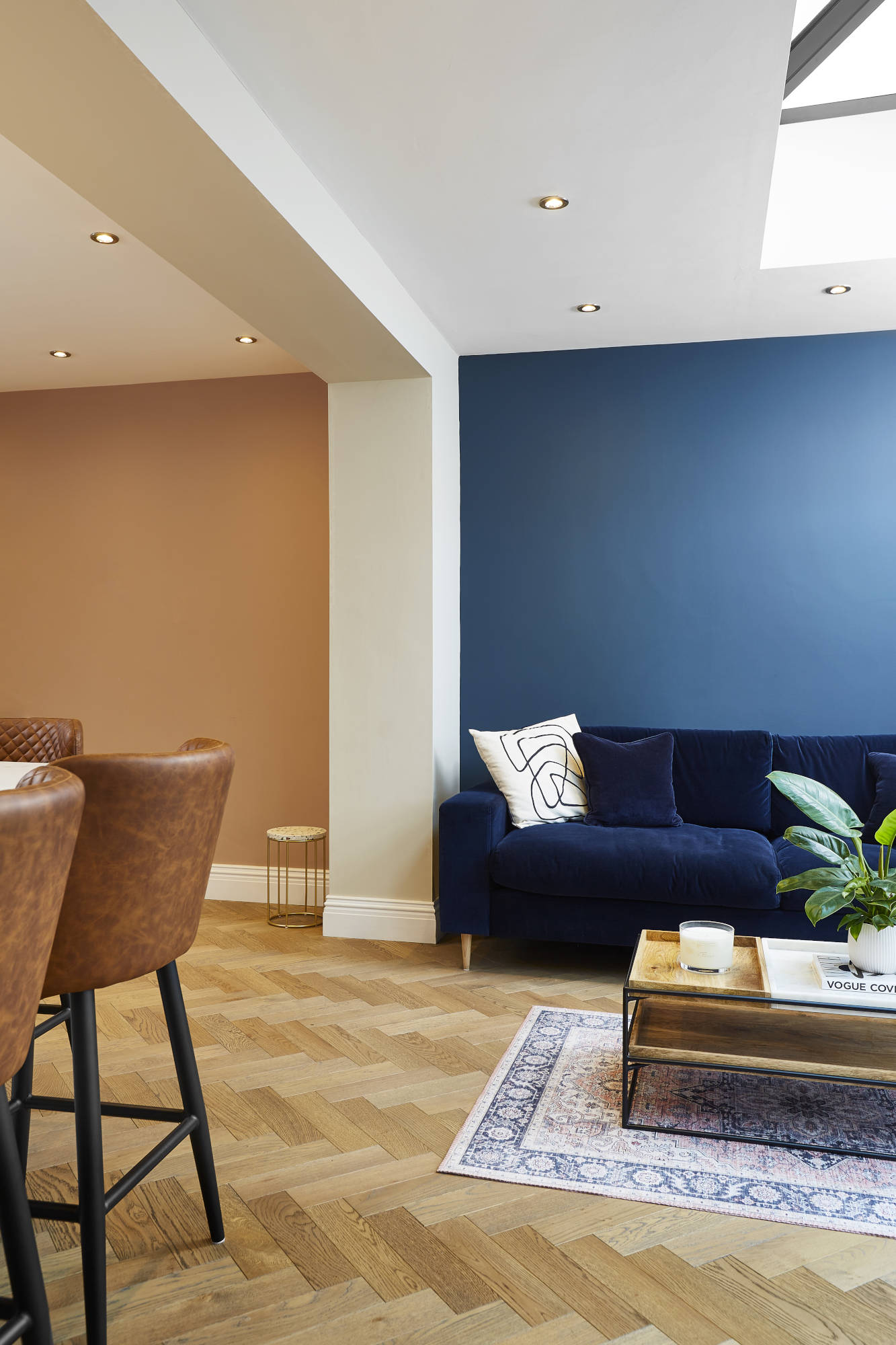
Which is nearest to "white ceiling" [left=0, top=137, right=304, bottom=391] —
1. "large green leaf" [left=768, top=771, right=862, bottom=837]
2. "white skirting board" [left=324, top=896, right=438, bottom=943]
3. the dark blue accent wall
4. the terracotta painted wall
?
the terracotta painted wall

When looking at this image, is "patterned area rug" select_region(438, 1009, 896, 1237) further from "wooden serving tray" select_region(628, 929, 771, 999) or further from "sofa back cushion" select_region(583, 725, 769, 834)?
"sofa back cushion" select_region(583, 725, 769, 834)

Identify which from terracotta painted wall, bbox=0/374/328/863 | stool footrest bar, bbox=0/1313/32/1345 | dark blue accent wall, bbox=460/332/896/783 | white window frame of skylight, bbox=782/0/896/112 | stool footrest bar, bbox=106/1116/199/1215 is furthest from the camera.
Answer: terracotta painted wall, bbox=0/374/328/863

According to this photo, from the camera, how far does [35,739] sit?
3953 mm

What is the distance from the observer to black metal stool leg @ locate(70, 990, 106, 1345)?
1.57 meters

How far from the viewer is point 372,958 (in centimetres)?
395

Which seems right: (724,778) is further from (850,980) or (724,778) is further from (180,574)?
(180,574)

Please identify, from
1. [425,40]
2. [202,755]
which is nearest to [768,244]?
[425,40]

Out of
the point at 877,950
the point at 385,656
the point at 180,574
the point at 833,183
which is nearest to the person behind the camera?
the point at 877,950

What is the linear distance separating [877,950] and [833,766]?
171cm

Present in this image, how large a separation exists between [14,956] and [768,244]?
3.56 meters

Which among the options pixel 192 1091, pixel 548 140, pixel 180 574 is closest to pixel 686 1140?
pixel 192 1091

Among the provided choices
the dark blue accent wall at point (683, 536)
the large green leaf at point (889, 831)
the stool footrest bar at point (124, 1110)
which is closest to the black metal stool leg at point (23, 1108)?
the stool footrest bar at point (124, 1110)

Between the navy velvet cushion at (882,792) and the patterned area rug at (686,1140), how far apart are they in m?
1.30

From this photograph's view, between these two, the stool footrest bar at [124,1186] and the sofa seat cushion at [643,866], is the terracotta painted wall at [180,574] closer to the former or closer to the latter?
the sofa seat cushion at [643,866]
